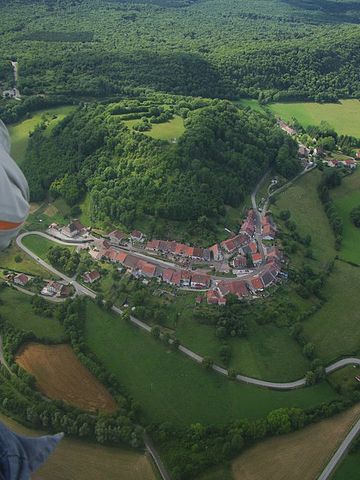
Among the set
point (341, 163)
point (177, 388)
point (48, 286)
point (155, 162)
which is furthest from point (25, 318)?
point (341, 163)

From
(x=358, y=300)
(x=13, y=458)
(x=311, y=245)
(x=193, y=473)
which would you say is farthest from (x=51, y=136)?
(x=13, y=458)

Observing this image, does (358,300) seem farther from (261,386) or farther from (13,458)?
(13,458)

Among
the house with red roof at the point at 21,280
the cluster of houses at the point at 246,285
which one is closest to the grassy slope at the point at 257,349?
the cluster of houses at the point at 246,285

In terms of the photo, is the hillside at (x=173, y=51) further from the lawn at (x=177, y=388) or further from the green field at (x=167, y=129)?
the lawn at (x=177, y=388)

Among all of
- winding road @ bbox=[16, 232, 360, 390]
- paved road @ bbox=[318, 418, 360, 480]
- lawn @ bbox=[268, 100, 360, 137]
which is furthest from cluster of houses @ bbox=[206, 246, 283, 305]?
lawn @ bbox=[268, 100, 360, 137]

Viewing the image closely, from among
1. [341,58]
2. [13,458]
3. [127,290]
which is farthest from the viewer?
[341,58]

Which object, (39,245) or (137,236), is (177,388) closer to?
(137,236)
